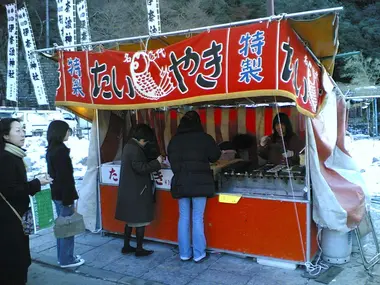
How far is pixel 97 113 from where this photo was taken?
5547 millimetres

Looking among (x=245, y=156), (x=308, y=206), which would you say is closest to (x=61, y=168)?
(x=308, y=206)

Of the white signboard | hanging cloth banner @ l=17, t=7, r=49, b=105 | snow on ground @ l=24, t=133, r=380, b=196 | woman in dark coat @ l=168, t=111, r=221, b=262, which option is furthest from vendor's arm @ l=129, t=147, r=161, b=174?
hanging cloth banner @ l=17, t=7, r=49, b=105

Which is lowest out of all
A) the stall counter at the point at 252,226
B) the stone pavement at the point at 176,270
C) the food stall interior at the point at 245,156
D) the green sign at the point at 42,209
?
the stone pavement at the point at 176,270

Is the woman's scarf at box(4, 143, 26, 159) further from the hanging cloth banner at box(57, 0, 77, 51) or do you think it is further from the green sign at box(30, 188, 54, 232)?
the hanging cloth banner at box(57, 0, 77, 51)

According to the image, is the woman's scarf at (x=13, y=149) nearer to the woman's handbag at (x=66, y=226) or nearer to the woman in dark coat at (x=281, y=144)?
the woman's handbag at (x=66, y=226)

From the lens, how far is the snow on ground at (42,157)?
11.0 metres

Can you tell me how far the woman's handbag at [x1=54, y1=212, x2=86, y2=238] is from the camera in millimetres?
4152

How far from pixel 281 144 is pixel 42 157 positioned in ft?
36.1

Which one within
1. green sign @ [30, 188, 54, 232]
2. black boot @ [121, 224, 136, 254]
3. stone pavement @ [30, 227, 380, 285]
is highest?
green sign @ [30, 188, 54, 232]

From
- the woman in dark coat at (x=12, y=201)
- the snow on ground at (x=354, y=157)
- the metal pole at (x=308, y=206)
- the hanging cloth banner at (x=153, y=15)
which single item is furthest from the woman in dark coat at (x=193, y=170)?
the hanging cloth banner at (x=153, y=15)

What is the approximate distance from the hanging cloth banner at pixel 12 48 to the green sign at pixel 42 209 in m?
12.8

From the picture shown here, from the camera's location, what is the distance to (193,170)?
4.20m

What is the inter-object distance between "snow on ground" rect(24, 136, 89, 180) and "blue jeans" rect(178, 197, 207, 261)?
5.14 m

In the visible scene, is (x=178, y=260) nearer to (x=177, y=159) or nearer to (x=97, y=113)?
(x=177, y=159)
